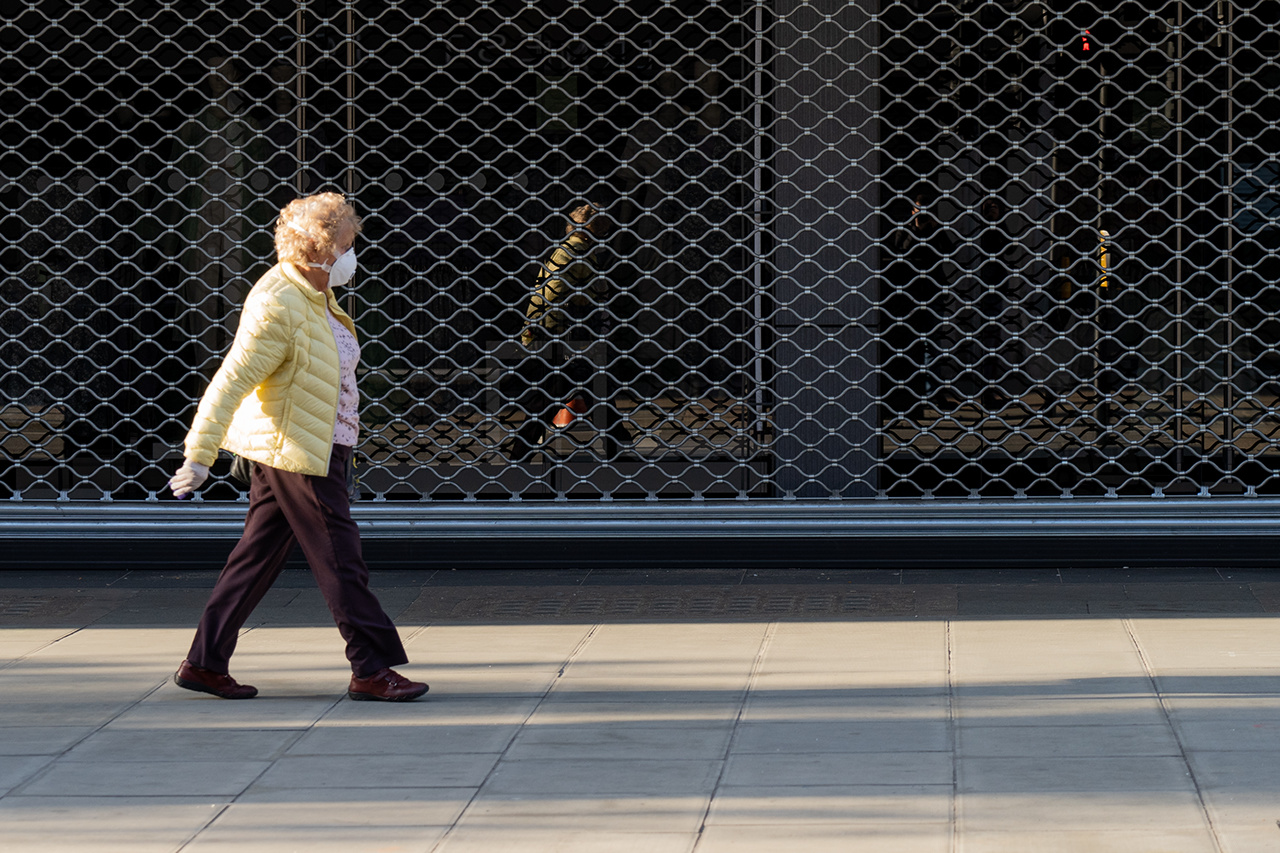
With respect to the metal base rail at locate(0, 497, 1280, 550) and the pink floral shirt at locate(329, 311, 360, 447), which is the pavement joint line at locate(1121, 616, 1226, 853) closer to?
the metal base rail at locate(0, 497, 1280, 550)

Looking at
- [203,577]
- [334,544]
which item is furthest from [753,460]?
[334,544]

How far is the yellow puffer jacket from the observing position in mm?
5359

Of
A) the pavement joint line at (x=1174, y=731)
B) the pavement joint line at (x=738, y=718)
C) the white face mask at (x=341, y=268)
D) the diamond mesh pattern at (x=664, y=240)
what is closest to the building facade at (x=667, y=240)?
the diamond mesh pattern at (x=664, y=240)

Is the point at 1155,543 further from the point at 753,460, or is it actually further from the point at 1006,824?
the point at 1006,824

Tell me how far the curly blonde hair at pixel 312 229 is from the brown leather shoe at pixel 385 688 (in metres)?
1.46

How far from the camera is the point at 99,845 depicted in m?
4.14

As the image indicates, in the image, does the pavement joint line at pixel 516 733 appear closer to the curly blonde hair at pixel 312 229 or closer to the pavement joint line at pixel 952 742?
the pavement joint line at pixel 952 742

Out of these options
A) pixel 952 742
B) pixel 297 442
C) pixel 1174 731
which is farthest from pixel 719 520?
pixel 1174 731

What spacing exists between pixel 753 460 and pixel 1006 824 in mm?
5020

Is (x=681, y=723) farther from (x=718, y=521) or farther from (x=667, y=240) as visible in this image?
(x=667, y=240)

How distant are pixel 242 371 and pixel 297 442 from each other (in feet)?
0.99

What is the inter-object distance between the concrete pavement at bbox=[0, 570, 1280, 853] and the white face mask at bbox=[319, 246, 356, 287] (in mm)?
1484

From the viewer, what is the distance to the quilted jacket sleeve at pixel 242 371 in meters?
5.34

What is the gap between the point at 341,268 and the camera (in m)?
5.70
